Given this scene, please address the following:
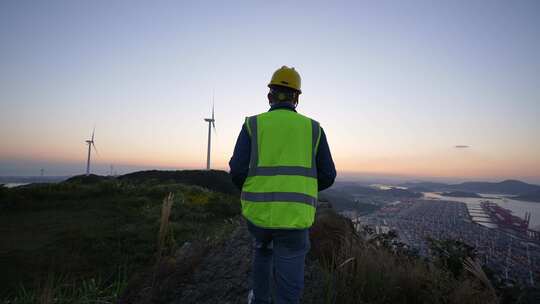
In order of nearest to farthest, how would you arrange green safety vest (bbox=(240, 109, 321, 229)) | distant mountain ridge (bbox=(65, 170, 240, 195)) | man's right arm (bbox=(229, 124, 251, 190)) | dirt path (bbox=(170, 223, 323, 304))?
green safety vest (bbox=(240, 109, 321, 229)) → man's right arm (bbox=(229, 124, 251, 190)) → dirt path (bbox=(170, 223, 323, 304)) → distant mountain ridge (bbox=(65, 170, 240, 195))

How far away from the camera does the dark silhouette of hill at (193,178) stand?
24553 mm

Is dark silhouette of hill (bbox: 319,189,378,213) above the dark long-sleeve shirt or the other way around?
the other way around

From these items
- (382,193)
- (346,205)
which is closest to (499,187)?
(382,193)

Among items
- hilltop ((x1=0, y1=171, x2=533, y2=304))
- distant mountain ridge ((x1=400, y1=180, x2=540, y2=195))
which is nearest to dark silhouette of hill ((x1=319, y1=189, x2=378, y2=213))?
hilltop ((x1=0, y1=171, x2=533, y2=304))

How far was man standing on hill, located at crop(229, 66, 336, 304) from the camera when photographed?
7.61 ft

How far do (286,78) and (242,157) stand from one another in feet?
2.95

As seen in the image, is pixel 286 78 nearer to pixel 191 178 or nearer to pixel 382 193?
pixel 191 178

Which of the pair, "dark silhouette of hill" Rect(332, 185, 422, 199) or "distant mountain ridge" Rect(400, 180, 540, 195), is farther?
"distant mountain ridge" Rect(400, 180, 540, 195)

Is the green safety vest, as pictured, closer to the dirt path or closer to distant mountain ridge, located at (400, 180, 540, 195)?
the dirt path

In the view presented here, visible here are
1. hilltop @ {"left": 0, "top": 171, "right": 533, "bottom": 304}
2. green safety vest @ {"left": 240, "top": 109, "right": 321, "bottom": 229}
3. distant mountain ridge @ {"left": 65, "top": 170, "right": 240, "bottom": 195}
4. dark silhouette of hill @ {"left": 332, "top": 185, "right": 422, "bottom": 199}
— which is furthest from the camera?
dark silhouette of hill @ {"left": 332, "top": 185, "right": 422, "bottom": 199}

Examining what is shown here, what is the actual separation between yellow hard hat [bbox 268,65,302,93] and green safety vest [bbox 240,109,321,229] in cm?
35

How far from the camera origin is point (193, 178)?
26.6 metres

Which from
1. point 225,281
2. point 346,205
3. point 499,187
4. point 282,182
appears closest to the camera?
point 282,182

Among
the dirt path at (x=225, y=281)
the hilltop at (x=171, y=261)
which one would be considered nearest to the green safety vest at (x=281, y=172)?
the hilltop at (x=171, y=261)
